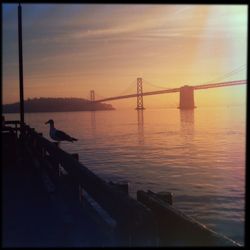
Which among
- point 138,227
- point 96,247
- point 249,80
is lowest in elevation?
point 96,247

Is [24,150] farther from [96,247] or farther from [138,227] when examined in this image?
[138,227]

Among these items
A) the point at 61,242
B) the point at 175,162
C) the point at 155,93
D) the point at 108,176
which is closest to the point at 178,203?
the point at 108,176

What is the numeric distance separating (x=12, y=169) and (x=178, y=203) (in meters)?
4.34

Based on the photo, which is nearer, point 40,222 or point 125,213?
point 125,213

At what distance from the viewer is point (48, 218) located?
5883 millimetres

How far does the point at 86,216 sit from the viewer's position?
471 centimetres

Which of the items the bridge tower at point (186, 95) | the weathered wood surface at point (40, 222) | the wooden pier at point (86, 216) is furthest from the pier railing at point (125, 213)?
the bridge tower at point (186, 95)

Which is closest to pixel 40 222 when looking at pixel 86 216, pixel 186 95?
pixel 86 216

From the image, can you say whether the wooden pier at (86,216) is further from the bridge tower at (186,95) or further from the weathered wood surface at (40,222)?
the bridge tower at (186,95)

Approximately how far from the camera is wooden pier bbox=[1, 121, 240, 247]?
2.82 metres

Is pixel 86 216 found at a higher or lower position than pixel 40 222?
higher

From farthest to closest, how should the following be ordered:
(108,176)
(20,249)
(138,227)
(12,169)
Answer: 1. (108,176)
2. (12,169)
3. (20,249)
4. (138,227)

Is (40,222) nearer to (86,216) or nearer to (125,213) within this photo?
(86,216)

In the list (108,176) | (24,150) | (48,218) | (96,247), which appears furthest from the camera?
(108,176)
